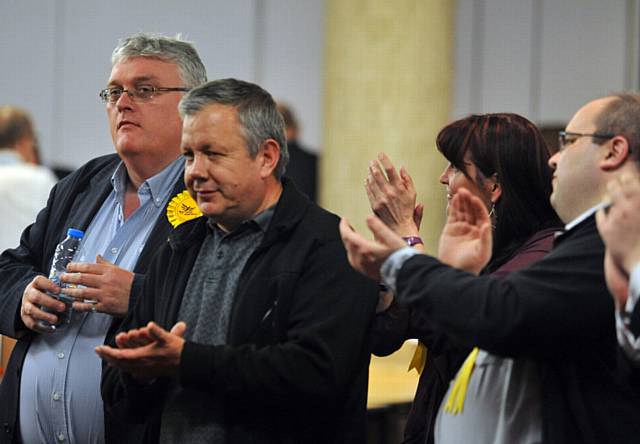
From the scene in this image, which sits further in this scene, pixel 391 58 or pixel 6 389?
pixel 391 58

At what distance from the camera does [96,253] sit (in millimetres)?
3070

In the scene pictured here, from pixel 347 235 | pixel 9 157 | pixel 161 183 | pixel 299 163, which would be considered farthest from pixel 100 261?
pixel 299 163

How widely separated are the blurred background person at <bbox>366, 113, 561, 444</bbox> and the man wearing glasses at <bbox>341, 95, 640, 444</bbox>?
304mm

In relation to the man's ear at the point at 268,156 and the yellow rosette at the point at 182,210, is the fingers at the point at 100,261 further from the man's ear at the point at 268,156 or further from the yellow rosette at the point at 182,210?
the man's ear at the point at 268,156

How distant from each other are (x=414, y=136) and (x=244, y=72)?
2.24 meters

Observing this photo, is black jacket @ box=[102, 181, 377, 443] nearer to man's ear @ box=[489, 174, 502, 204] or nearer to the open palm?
the open palm

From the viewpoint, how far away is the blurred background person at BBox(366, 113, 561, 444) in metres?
2.75

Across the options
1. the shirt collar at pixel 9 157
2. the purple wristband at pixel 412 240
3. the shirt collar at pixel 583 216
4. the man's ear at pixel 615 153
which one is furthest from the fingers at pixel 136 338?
the shirt collar at pixel 9 157

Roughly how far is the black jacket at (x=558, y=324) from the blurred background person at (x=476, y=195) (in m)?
0.45

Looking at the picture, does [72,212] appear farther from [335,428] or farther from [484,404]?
[484,404]

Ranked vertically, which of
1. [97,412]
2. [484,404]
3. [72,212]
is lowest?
[97,412]

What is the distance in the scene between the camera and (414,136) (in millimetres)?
6594

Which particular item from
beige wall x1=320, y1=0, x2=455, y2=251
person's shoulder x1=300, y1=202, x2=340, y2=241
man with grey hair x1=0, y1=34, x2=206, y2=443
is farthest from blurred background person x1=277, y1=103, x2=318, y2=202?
person's shoulder x1=300, y1=202, x2=340, y2=241

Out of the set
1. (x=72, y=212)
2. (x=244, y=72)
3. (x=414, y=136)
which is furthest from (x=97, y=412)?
(x=244, y=72)
